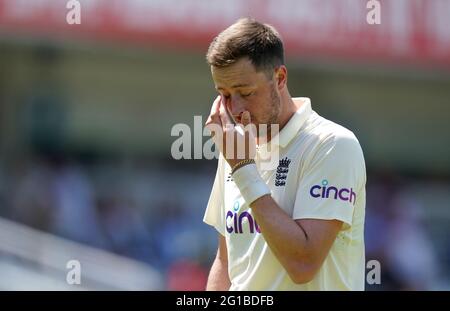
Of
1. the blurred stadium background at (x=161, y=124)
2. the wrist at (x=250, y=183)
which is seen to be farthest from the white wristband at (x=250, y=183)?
the blurred stadium background at (x=161, y=124)

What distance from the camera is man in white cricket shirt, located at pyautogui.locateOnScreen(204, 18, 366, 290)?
3611 millimetres

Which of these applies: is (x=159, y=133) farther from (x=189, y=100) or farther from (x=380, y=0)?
(x=380, y=0)

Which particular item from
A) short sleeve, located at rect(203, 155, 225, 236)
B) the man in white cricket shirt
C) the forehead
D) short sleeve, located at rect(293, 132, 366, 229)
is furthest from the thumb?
short sleeve, located at rect(203, 155, 225, 236)

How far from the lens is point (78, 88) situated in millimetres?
15422

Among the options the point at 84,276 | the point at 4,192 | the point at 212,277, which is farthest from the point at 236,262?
the point at 4,192

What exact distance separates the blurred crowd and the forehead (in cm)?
717

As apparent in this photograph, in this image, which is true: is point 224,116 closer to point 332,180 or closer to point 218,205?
point 332,180

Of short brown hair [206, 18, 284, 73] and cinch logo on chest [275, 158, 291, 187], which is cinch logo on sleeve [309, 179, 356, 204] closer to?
cinch logo on chest [275, 158, 291, 187]

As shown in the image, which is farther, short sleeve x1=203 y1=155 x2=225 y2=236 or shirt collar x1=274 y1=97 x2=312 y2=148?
short sleeve x1=203 y1=155 x2=225 y2=236

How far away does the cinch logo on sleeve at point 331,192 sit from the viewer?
3689mm

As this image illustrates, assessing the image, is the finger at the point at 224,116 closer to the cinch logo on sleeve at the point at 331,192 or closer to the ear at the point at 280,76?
the ear at the point at 280,76

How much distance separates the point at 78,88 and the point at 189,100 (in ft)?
5.91

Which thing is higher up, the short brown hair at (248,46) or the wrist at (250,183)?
the short brown hair at (248,46)

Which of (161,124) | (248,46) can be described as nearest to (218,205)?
Answer: (248,46)
